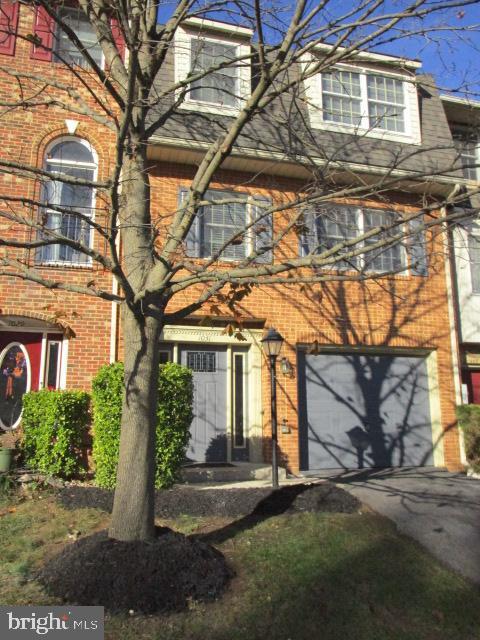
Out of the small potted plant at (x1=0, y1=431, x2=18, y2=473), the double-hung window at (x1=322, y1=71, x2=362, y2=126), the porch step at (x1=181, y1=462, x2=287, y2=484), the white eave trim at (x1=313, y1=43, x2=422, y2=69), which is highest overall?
the double-hung window at (x1=322, y1=71, x2=362, y2=126)

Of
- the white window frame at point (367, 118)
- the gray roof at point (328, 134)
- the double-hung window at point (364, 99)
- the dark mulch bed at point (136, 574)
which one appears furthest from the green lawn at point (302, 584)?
the double-hung window at point (364, 99)

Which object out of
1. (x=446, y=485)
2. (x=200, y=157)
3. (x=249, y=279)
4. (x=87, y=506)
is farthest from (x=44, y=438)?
(x=446, y=485)

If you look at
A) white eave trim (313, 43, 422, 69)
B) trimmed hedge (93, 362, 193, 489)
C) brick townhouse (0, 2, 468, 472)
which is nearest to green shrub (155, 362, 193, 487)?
trimmed hedge (93, 362, 193, 489)

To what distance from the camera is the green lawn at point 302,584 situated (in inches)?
161

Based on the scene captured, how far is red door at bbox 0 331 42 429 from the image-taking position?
957 cm

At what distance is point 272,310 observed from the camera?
10734mm

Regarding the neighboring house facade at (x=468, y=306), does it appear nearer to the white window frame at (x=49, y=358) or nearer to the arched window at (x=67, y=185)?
the arched window at (x=67, y=185)

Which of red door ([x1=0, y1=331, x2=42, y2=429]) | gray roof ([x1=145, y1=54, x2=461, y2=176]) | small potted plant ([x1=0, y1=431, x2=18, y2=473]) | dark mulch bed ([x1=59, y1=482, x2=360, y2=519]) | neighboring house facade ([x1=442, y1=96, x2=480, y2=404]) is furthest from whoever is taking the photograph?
neighboring house facade ([x1=442, y1=96, x2=480, y2=404])

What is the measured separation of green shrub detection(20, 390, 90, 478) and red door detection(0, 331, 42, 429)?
0.88 metres

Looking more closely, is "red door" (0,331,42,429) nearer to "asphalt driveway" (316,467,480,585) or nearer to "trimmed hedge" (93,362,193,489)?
"trimmed hedge" (93,362,193,489)

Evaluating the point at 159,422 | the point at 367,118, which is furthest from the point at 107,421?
the point at 367,118

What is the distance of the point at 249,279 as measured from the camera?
16.1 ft

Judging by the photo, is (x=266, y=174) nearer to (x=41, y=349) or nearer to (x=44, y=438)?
(x=41, y=349)

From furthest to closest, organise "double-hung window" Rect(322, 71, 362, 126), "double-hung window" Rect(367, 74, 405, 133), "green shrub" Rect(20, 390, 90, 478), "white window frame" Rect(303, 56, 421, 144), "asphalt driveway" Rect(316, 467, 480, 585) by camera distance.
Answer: "double-hung window" Rect(367, 74, 405, 133) → "double-hung window" Rect(322, 71, 362, 126) → "white window frame" Rect(303, 56, 421, 144) → "green shrub" Rect(20, 390, 90, 478) → "asphalt driveway" Rect(316, 467, 480, 585)
